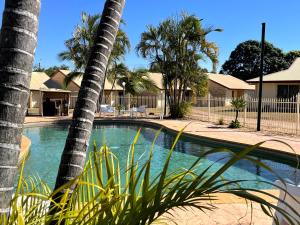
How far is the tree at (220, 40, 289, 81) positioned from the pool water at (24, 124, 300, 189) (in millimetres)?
44536

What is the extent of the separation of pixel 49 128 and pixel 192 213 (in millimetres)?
15122

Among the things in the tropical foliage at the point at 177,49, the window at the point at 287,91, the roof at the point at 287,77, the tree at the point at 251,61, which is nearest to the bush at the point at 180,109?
the tropical foliage at the point at 177,49

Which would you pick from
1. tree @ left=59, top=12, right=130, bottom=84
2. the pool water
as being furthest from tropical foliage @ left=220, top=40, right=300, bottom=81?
the pool water

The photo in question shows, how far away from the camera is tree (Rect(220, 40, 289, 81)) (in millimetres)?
58066

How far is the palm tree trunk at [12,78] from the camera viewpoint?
141 cm

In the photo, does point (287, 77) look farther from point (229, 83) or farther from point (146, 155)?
point (146, 155)

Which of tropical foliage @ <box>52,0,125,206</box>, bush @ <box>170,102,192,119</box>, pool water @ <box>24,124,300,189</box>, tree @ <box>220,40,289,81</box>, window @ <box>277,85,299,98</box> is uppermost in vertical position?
tree @ <box>220,40,289,81</box>

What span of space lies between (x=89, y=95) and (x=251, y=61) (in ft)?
203

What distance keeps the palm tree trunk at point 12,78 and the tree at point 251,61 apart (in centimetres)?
5972

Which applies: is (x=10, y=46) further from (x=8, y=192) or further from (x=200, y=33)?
(x=200, y=33)

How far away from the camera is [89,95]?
6.88 ft

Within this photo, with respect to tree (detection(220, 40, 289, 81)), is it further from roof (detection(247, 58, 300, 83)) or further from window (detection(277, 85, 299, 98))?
window (detection(277, 85, 299, 98))

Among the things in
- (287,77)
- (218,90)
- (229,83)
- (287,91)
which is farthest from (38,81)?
(229,83)

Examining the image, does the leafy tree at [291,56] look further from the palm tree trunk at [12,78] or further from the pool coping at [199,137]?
the palm tree trunk at [12,78]
